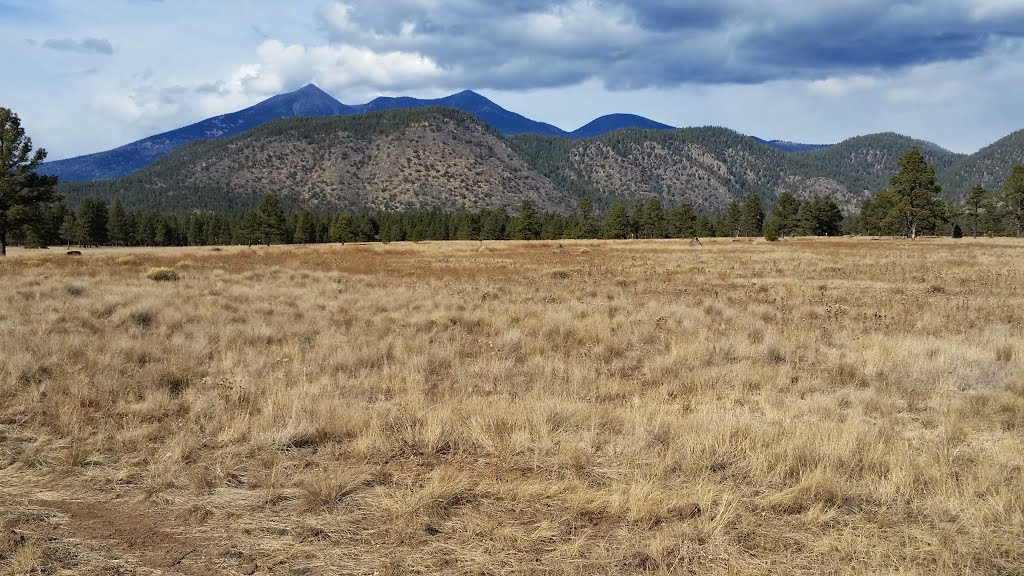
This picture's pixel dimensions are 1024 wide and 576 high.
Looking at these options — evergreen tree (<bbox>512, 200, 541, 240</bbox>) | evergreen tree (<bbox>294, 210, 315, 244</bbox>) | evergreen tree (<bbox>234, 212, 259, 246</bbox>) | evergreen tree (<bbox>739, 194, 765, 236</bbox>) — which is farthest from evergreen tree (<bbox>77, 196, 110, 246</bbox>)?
evergreen tree (<bbox>739, 194, 765, 236</bbox>)

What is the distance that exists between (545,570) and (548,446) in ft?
7.17

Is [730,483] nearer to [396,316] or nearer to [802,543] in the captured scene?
[802,543]

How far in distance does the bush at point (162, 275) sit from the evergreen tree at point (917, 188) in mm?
78282

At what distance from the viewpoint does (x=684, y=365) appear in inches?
391

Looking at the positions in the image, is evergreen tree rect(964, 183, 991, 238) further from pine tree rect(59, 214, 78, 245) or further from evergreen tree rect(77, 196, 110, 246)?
pine tree rect(59, 214, 78, 245)

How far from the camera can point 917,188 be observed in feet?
226

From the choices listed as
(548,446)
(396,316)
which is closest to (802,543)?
(548,446)

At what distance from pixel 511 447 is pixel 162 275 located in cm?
2509

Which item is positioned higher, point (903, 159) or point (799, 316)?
point (903, 159)

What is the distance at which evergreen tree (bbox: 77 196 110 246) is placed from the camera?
97.5 meters

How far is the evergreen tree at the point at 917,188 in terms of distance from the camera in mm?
67812

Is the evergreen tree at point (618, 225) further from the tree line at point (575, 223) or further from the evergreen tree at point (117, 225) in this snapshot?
the evergreen tree at point (117, 225)

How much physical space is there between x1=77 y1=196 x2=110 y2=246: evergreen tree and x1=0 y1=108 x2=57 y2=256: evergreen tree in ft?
207

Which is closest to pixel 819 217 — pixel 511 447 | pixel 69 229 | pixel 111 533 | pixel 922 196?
pixel 922 196
